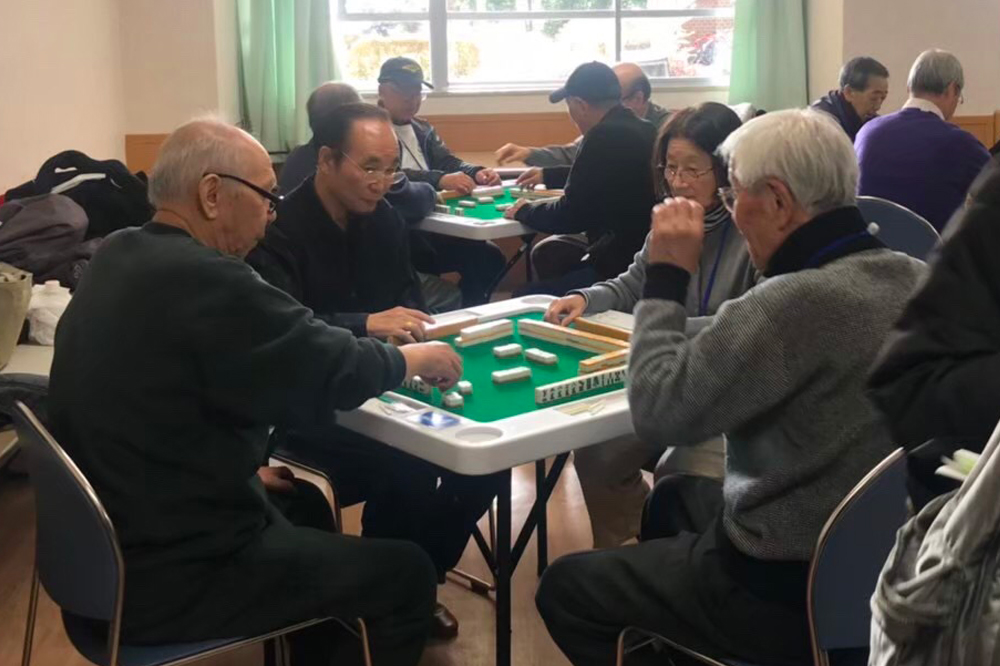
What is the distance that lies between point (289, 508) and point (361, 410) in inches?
15.7

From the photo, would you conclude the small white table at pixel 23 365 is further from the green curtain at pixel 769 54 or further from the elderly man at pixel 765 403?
the green curtain at pixel 769 54

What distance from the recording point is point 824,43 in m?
6.68

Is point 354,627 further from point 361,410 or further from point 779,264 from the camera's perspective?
point 779,264

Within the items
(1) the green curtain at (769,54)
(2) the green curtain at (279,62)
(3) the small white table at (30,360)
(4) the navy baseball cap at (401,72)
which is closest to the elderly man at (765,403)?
(3) the small white table at (30,360)

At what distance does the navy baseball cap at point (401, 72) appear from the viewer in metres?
5.03

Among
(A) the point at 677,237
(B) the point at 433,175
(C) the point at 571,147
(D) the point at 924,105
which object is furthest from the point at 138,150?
(A) the point at 677,237

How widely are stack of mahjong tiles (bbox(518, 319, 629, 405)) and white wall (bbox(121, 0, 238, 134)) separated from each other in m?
3.88

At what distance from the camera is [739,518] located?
1741mm

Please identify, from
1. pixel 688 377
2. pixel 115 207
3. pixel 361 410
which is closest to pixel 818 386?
pixel 688 377

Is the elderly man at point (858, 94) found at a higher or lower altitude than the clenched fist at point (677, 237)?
higher

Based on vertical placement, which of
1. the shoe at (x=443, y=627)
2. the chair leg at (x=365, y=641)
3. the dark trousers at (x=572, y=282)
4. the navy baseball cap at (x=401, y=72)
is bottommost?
the shoe at (x=443, y=627)

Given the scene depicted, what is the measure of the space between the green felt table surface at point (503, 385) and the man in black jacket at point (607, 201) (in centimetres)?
143

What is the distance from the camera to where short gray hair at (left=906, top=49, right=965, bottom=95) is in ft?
14.3

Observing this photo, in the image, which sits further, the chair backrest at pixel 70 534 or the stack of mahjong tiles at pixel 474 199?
the stack of mahjong tiles at pixel 474 199
